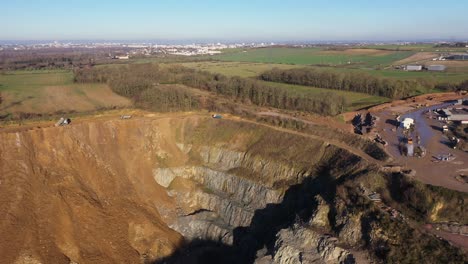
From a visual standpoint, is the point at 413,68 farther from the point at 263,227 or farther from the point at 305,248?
the point at 305,248

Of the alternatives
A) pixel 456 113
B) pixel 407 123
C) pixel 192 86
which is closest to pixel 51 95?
pixel 192 86

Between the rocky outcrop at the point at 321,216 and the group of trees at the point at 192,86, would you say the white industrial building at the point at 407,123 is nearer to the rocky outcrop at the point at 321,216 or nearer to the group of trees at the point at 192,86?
the group of trees at the point at 192,86

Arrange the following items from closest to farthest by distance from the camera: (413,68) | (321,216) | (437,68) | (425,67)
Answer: (321,216), (437,68), (425,67), (413,68)

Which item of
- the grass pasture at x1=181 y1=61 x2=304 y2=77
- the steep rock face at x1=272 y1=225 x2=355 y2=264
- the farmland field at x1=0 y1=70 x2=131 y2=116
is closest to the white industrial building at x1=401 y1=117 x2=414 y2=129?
the steep rock face at x1=272 y1=225 x2=355 y2=264

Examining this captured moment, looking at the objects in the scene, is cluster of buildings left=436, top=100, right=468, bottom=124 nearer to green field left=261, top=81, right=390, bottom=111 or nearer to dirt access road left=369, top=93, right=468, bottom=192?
dirt access road left=369, top=93, right=468, bottom=192

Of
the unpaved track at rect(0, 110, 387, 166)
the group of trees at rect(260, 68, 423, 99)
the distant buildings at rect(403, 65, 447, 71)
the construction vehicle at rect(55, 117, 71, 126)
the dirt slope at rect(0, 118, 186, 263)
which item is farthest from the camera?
the distant buildings at rect(403, 65, 447, 71)

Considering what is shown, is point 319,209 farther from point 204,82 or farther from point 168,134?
point 204,82

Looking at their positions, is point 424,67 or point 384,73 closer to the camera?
point 384,73
